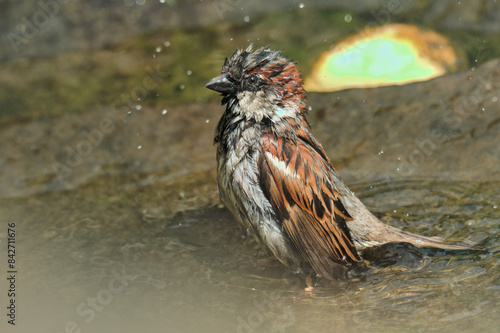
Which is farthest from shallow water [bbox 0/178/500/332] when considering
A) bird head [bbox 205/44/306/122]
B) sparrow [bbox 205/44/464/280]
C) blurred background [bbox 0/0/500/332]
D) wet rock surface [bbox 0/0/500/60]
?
wet rock surface [bbox 0/0/500/60]

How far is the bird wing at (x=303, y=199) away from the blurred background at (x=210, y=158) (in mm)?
245

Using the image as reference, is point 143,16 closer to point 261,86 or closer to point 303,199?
point 261,86

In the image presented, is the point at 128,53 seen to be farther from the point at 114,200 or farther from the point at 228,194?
the point at 228,194

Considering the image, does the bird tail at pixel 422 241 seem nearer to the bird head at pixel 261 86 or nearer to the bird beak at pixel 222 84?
the bird head at pixel 261 86

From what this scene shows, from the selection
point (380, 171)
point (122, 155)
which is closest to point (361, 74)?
point (380, 171)

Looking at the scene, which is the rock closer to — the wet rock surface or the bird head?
the wet rock surface

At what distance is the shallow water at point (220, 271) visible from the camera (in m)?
3.59

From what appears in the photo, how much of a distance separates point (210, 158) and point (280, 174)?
1.57 m

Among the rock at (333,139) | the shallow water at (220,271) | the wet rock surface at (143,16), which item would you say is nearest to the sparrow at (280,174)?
the shallow water at (220,271)

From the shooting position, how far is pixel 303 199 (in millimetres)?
4227

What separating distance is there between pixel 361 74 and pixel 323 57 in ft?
1.65

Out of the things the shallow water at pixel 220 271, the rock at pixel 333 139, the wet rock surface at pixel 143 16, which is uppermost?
the wet rock surface at pixel 143 16

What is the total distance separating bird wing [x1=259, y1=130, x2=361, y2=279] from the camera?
166 inches

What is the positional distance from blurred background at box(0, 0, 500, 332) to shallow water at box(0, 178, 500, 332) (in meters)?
0.02
